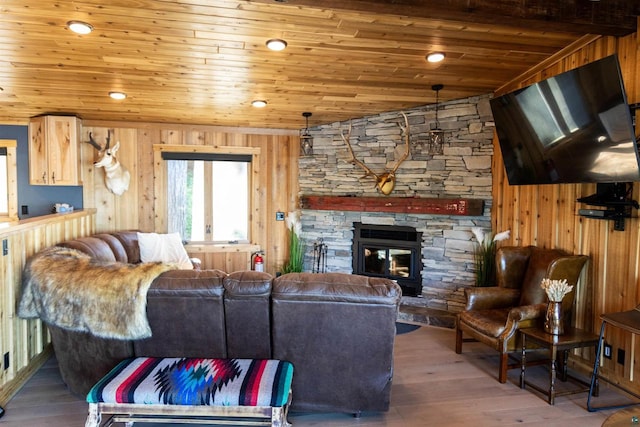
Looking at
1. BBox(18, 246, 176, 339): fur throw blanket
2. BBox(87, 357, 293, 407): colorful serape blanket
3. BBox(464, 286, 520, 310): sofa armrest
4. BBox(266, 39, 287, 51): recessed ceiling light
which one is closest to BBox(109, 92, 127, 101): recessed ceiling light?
BBox(266, 39, 287, 51): recessed ceiling light

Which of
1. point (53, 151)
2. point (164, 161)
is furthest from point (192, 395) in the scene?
point (53, 151)

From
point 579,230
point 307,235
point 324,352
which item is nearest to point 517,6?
point 579,230

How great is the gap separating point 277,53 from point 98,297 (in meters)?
2.17

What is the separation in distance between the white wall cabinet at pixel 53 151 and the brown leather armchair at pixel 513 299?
190 inches

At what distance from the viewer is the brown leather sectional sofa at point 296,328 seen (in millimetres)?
2240

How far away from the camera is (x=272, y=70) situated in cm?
343

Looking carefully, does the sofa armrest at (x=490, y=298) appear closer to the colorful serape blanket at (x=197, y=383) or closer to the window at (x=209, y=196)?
the colorful serape blanket at (x=197, y=383)

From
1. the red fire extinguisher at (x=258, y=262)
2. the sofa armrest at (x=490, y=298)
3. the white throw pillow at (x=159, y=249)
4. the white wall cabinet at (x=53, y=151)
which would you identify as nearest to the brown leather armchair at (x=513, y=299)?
the sofa armrest at (x=490, y=298)

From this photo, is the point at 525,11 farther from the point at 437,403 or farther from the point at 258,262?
the point at 258,262

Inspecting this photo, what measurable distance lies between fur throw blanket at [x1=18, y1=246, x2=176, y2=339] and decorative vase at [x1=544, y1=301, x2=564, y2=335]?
2.69 m

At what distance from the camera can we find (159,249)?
190 inches

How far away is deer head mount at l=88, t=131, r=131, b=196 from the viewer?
4726 millimetres

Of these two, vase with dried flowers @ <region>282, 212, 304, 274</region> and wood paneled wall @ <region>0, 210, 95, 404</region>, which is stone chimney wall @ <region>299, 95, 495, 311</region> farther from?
wood paneled wall @ <region>0, 210, 95, 404</region>

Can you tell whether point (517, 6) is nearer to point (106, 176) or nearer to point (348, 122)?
point (348, 122)
